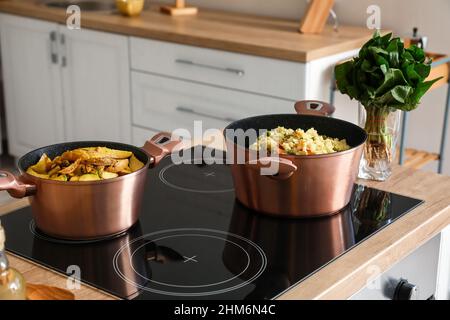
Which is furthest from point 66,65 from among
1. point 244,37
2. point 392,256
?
point 392,256

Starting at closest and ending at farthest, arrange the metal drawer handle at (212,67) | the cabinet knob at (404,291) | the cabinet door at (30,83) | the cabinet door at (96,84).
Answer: the cabinet knob at (404,291) < the metal drawer handle at (212,67) < the cabinet door at (96,84) < the cabinet door at (30,83)

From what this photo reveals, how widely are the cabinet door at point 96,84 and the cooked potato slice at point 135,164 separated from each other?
1.97 m

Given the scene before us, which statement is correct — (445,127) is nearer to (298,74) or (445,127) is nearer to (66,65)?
(298,74)

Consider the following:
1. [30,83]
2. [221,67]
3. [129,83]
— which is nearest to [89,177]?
[221,67]

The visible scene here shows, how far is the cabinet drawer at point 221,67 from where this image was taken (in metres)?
2.53

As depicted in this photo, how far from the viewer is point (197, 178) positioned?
1.37m

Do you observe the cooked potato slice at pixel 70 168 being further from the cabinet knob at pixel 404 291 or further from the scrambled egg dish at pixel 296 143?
the cabinet knob at pixel 404 291

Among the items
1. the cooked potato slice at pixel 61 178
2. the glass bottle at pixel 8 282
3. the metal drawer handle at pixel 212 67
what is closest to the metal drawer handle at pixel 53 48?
the metal drawer handle at pixel 212 67

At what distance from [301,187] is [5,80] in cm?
290

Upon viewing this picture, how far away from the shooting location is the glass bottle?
78 cm

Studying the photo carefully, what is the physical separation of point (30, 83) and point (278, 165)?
2732 mm

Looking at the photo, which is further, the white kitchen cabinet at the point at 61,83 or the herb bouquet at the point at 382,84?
the white kitchen cabinet at the point at 61,83

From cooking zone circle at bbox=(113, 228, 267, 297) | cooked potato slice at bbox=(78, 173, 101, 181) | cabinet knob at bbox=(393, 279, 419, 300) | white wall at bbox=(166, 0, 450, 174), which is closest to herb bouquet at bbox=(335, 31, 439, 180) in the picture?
cabinet knob at bbox=(393, 279, 419, 300)

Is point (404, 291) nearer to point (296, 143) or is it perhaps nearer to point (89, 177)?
point (296, 143)
